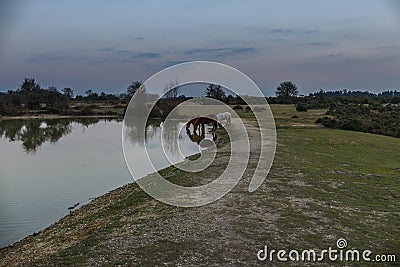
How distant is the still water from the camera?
34.4 ft

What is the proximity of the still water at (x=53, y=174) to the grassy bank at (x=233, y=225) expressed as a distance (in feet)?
3.25

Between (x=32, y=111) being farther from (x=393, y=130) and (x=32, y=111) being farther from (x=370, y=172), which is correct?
(x=370, y=172)

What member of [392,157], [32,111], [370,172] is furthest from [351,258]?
[32,111]

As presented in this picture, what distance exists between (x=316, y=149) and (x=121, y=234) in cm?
1307

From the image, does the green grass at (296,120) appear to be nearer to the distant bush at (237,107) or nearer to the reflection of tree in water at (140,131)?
the distant bush at (237,107)

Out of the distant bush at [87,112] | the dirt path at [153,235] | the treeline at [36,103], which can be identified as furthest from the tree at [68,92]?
the dirt path at [153,235]

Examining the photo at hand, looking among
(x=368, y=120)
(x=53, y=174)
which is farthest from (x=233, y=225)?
(x=368, y=120)

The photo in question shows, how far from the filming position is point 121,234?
6.91m

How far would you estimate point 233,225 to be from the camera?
7094mm

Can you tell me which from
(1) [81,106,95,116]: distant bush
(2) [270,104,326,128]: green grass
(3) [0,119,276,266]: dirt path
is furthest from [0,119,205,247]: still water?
(1) [81,106,95,116]: distant bush

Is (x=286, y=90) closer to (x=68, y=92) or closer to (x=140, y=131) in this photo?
(x=140, y=131)

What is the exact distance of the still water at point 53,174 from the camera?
10492 mm

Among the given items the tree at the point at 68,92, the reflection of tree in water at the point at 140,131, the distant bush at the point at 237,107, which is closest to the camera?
the reflection of tree in water at the point at 140,131

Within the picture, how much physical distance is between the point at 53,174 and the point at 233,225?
37.1 ft
